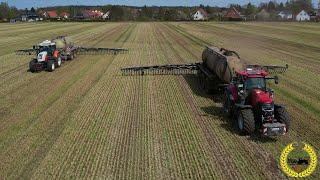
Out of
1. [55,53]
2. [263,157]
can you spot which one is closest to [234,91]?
[263,157]

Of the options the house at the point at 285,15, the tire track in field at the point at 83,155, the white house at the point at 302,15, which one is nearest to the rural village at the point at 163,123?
the tire track in field at the point at 83,155

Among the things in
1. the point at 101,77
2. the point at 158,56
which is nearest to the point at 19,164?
the point at 101,77

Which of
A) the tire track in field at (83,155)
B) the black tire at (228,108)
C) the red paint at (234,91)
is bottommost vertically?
the tire track in field at (83,155)

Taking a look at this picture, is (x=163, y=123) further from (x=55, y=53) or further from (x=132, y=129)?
(x=55, y=53)

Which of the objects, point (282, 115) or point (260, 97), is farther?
point (260, 97)

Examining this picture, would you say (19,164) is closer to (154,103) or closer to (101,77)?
(154,103)

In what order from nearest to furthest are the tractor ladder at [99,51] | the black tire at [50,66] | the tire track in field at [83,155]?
the tire track in field at [83,155], the black tire at [50,66], the tractor ladder at [99,51]

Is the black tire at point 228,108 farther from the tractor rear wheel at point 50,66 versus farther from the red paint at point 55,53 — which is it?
the red paint at point 55,53

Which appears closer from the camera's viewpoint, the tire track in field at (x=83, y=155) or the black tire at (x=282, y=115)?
the tire track in field at (x=83, y=155)
